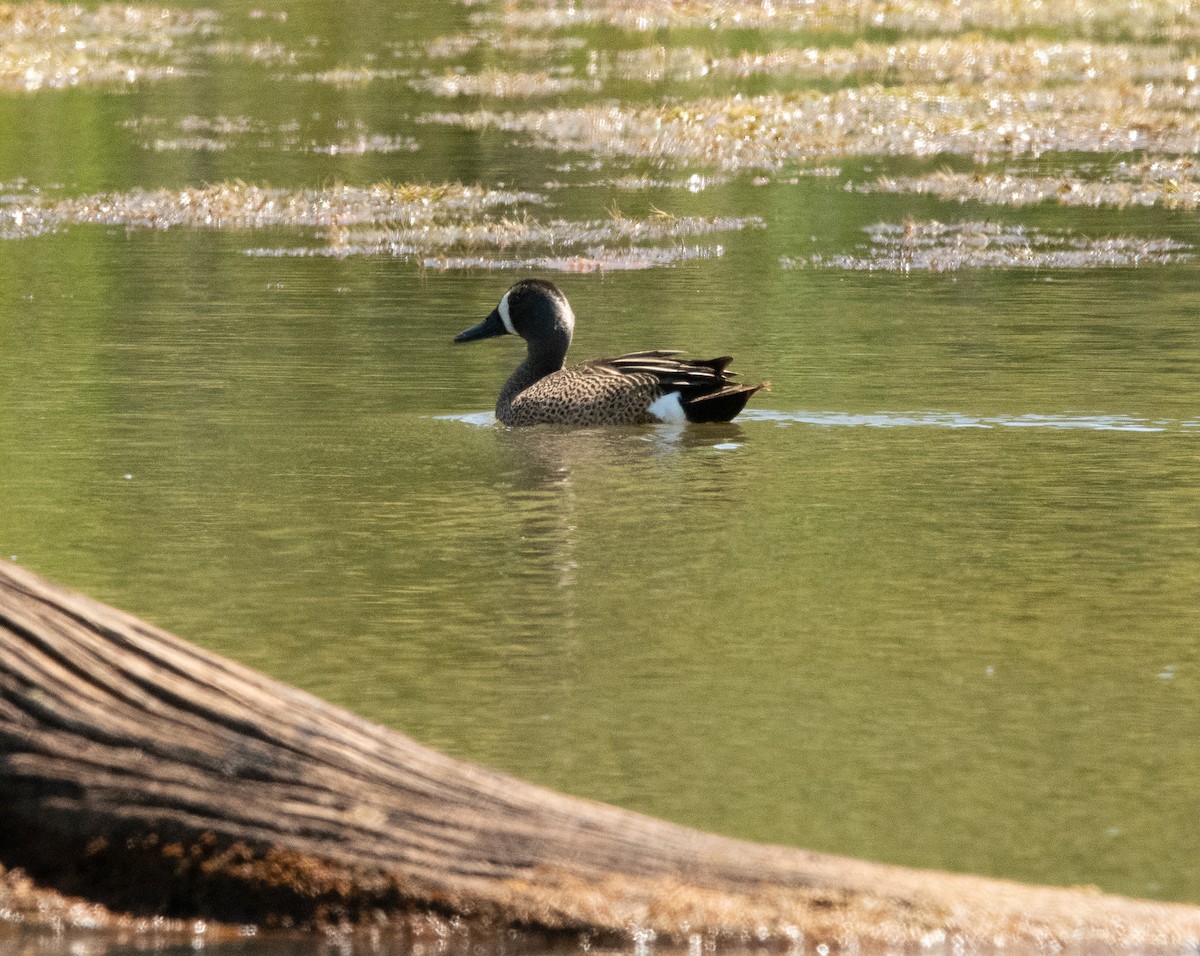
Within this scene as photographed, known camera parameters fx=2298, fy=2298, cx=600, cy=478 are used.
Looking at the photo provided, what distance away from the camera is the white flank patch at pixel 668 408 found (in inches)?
606

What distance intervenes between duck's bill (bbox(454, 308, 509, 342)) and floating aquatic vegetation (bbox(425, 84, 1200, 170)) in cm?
1562

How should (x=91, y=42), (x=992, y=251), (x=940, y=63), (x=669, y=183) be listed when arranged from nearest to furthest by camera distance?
1. (x=992, y=251)
2. (x=669, y=183)
3. (x=940, y=63)
4. (x=91, y=42)

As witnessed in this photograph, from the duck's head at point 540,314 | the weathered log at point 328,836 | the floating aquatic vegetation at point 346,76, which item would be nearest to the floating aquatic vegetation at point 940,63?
the floating aquatic vegetation at point 346,76

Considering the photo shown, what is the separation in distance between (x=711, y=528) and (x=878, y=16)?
159 feet

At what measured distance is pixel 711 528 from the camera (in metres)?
12.1

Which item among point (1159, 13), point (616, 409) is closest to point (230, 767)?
point (616, 409)

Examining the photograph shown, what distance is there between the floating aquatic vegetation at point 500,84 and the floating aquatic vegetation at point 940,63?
4.63 feet

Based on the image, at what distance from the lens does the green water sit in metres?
7.95

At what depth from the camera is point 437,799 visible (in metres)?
6.27

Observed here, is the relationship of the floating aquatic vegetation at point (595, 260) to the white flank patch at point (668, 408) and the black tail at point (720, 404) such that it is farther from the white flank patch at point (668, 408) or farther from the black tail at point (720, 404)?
the black tail at point (720, 404)

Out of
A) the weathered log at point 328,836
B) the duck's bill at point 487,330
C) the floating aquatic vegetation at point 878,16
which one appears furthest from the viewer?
the floating aquatic vegetation at point 878,16

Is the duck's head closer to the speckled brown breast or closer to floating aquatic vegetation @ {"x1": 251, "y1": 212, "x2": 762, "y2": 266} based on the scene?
the speckled brown breast

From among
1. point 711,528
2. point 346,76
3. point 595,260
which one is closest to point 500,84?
point 346,76

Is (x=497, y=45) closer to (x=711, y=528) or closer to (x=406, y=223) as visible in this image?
(x=406, y=223)
